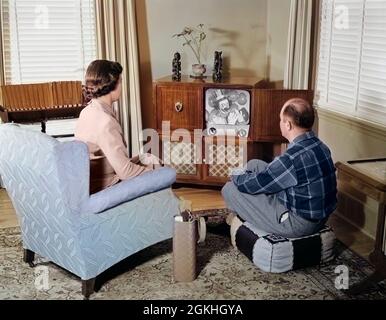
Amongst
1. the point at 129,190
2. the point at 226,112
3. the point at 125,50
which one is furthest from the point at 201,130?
the point at 129,190

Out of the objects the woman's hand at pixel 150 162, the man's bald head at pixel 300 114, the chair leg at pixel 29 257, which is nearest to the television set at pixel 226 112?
the woman's hand at pixel 150 162

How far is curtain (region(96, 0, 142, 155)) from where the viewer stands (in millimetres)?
4191

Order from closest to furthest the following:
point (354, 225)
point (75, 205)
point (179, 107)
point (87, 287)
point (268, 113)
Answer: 1. point (75, 205)
2. point (87, 287)
3. point (354, 225)
4. point (268, 113)
5. point (179, 107)

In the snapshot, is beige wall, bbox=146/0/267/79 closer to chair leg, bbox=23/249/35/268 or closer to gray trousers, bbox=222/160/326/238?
gray trousers, bbox=222/160/326/238

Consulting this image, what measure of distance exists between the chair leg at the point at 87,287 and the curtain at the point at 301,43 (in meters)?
2.24

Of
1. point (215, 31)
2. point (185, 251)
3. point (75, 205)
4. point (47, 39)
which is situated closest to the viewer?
point (75, 205)

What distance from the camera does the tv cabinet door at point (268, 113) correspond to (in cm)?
375

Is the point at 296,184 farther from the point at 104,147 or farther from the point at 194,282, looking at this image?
the point at 104,147

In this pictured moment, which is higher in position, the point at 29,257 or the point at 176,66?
the point at 176,66

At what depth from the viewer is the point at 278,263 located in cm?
275

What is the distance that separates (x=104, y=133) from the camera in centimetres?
261

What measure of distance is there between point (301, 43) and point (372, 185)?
5.75 ft

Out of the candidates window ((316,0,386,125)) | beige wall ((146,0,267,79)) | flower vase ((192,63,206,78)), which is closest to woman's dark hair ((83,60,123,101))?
flower vase ((192,63,206,78))

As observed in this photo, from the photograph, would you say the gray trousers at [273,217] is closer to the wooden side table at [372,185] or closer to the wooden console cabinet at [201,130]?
the wooden side table at [372,185]
